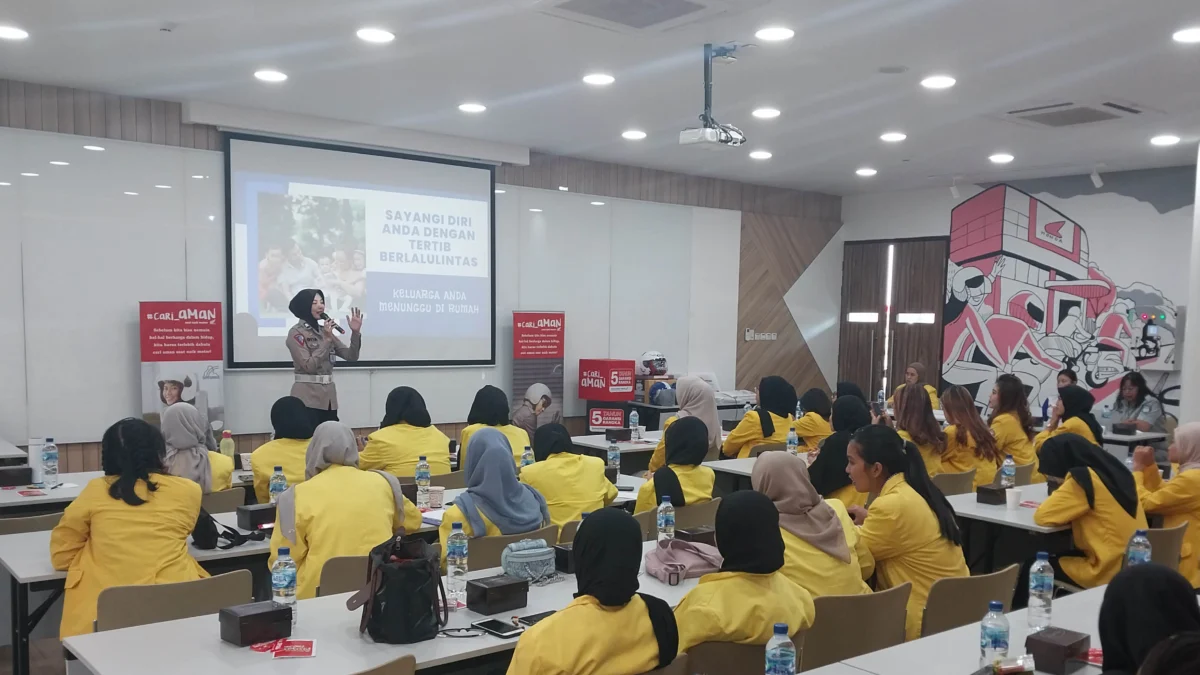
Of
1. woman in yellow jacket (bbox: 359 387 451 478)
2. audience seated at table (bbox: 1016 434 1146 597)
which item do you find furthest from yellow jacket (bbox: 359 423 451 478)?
audience seated at table (bbox: 1016 434 1146 597)

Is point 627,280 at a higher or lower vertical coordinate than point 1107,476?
higher

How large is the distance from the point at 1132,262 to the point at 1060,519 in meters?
7.11

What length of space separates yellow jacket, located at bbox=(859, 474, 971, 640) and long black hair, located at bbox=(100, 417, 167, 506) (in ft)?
9.28

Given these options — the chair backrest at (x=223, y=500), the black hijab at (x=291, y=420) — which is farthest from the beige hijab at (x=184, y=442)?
the black hijab at (x=291, y=420)

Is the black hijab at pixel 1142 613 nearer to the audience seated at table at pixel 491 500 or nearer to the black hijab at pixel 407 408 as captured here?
the audience seated at table at pixel 491 500

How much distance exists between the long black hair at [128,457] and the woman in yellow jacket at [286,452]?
1.52 meters

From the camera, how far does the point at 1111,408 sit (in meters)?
10.2

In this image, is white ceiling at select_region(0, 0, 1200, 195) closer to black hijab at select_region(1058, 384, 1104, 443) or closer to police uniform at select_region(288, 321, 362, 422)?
police uniform at select_region(288, 321, 362, 422)

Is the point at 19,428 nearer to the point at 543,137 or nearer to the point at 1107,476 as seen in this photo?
the point at 543,137

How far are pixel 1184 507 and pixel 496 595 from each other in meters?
3.58

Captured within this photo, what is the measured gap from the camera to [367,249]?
8.66 metres

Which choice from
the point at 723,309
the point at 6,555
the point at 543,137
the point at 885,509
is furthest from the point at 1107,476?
the point at 723,309

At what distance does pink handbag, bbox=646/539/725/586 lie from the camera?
3496mm

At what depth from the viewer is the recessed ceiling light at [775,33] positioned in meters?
5.32
